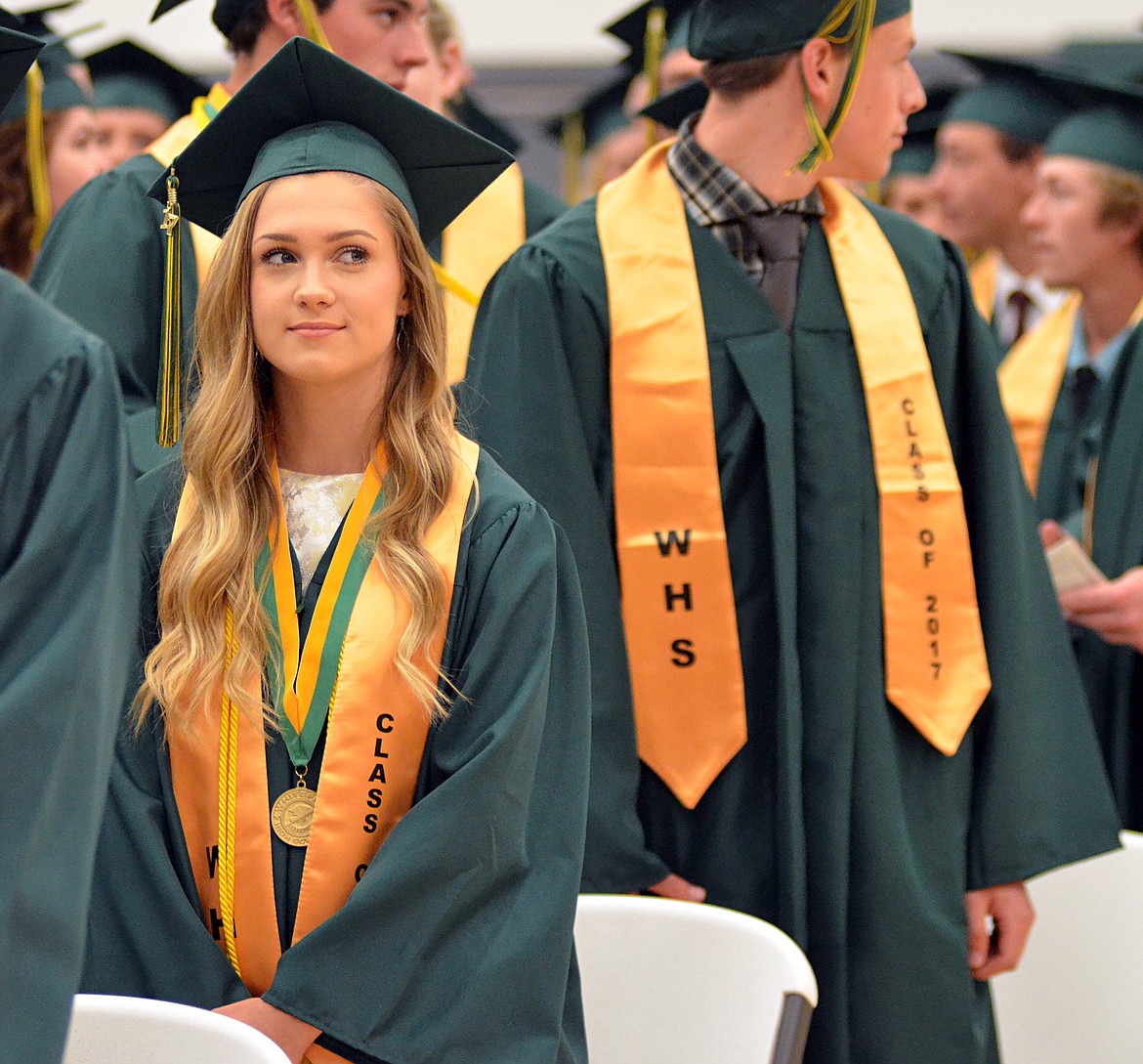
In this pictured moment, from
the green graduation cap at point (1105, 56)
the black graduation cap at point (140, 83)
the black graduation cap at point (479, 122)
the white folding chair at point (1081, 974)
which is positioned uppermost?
the green graduation cap at point (1105, 56)

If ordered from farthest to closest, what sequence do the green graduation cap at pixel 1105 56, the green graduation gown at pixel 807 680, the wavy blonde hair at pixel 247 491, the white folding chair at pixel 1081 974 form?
1. the green graduation cap at pixel 1105 56
2. the white folding chair at pixel 1081 974
3. the green graduation gown at pixel 807 680
4. the wavy blonde hair at pixel 247 491

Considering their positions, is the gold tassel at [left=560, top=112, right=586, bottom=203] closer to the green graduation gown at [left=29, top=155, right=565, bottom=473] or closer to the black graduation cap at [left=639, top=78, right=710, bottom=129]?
the black graduation cap at [left=639, top=78, right=710, bottom=129]

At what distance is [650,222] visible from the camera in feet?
9.31

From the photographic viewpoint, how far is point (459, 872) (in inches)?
77.5

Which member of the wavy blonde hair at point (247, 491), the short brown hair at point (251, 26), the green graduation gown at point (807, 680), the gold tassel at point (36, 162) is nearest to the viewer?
the wavy blonde hair at point (247, 491)

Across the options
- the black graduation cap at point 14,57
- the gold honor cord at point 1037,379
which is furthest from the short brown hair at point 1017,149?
the black graduation cap at point 14,57

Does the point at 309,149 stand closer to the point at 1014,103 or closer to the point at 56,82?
the point at 56,82

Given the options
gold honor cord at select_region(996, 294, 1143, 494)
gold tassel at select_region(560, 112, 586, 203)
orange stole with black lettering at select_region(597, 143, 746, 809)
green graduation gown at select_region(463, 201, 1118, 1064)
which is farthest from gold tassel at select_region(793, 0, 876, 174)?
gold tassel at select_region(560, 112, 586, 203)

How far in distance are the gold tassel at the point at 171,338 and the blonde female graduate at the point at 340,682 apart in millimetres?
38

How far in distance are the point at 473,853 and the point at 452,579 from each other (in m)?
0.35

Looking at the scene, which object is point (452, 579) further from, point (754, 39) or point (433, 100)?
point (433, 100)

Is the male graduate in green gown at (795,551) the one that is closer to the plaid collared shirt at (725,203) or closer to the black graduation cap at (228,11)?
the plaid collared shirt at (725,203)

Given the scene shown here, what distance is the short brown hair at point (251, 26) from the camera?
309 cm

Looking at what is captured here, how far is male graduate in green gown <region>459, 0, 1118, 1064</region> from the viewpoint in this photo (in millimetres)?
2719
